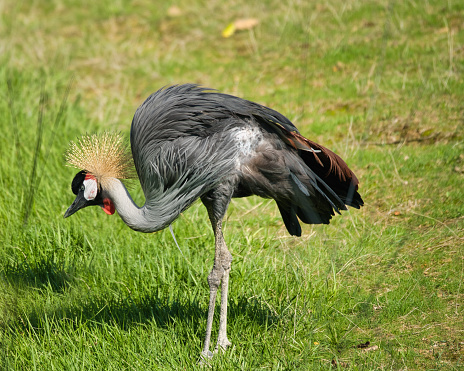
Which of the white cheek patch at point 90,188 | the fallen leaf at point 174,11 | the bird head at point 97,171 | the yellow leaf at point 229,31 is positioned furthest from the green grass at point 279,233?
the fallen leaf at point 174,11

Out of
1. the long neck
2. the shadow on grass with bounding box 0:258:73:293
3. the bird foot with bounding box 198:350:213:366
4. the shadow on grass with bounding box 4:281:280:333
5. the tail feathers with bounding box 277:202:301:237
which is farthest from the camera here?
the shadow on grass with bounding box 0:258:73:293

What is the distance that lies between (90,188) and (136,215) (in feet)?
1.35

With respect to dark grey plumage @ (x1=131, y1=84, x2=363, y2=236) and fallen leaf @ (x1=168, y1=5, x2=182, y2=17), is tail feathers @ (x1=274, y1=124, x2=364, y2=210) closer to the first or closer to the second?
dark grey plumage @ (x1=131, y1=84, x2=363, y2=236)

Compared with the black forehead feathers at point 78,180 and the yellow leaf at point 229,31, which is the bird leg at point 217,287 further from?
the yellow leaf at point 229,31

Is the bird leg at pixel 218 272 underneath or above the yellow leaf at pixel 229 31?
underneath

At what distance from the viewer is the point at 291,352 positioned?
3.31m

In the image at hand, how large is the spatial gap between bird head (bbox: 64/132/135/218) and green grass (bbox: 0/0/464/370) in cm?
26

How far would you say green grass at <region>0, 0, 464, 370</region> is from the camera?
3.38 m

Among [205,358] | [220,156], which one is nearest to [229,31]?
[220,156]

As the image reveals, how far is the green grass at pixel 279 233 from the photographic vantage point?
3.38m

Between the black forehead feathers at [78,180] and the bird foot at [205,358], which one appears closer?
the bird foot at [205,358]

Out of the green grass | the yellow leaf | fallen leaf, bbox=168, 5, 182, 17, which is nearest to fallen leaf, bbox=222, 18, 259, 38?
the yellow leaf

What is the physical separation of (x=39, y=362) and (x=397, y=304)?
230cm

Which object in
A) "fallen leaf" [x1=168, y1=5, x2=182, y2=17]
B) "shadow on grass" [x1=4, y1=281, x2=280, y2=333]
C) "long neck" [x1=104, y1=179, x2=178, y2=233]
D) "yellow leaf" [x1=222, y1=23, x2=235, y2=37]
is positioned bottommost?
"shadow on grass" [x1=4, y1=281, x2=280, y2=333]
